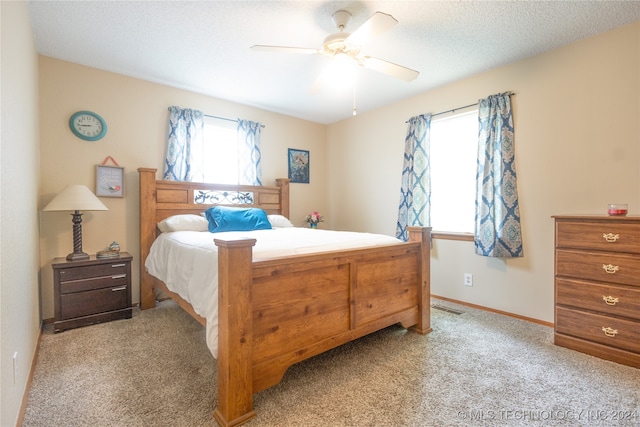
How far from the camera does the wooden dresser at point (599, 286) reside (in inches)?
81.0

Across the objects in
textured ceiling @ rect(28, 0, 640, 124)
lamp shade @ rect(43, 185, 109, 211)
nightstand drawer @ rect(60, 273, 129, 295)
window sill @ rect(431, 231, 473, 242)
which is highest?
textured ceiling @ rect(28, 0, 640, 124)

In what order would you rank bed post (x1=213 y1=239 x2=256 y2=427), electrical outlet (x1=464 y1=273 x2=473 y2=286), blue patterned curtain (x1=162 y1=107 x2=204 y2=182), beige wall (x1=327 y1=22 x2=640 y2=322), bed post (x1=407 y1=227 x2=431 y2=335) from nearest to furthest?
bed post (x1=213 y1=239 x2=256 y2=427)
beige wall (x1=327 y1=22 x2=640 y2=322)
bed post (x1=407 y1=227 x2=431 y2=335)
electrical outlet (x1=464 y1=273 x2=473 y2=286)
blue patterned curtain (x1=162 y1=107 x2=204 y2=182)

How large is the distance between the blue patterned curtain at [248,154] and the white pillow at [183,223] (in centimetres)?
96

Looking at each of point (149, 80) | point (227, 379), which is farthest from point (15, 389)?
point (149, 80)

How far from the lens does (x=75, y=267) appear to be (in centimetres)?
269

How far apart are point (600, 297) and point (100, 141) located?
15.1 feet

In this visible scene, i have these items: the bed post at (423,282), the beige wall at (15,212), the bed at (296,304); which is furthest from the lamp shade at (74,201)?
the bed post at (423,282)

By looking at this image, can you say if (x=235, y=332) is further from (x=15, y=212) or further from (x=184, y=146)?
(x=184, y=146)

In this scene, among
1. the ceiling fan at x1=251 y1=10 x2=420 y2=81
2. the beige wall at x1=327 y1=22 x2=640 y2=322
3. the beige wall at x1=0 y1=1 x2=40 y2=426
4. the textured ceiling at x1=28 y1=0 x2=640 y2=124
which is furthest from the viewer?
the beige wall at x1=327 y1=22 x2=640 y2=322

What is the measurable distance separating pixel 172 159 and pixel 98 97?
2.97 ft

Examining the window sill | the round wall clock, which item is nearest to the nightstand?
the round wall clock

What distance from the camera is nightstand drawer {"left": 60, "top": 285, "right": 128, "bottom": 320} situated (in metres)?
2.64

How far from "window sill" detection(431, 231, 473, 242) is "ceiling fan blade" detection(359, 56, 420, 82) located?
6.04 feet

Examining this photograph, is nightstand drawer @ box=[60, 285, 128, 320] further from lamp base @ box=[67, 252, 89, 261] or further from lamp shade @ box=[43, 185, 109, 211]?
lamp shade @ box=[43, 185, 109, 211]
